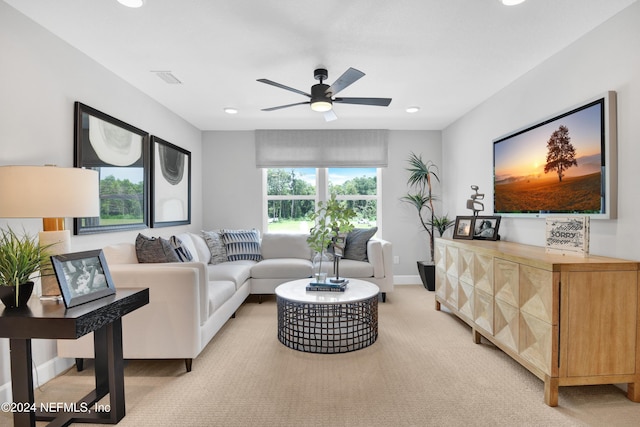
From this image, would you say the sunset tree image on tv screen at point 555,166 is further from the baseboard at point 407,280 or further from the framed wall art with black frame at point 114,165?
the framed wall art with black frame at point 114,165

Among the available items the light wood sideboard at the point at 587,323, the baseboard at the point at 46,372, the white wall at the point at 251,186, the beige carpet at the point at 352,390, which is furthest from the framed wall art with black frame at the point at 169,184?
the light wood sideboard at the point at 587,323

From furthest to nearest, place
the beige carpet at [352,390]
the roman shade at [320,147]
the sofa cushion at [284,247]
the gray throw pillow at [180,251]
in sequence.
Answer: the roman shade at [320,147] < the sofa cushion at [284,247] < the gray throw pillow at [180,251] < the beige carpet at [352,390]

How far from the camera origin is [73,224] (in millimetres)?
2627

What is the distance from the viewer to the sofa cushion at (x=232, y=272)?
360 cm

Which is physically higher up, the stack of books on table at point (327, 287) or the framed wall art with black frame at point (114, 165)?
the framed wall art with black frame at point (114, 165)

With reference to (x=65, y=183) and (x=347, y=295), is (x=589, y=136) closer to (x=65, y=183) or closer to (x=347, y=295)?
(x=347, y=295)

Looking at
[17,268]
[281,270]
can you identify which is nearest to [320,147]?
[281,270]

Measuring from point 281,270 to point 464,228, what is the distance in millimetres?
2119

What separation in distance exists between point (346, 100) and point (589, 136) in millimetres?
1772

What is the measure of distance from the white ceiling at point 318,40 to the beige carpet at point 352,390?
234cm

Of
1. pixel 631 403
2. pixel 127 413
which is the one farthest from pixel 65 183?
pixel 631 403

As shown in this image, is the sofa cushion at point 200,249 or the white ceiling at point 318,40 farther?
the sofa cushion at point 200,249

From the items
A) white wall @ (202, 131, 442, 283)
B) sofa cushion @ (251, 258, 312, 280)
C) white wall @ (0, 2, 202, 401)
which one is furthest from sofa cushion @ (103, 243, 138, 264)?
white wall @ (202, 131, 442, 283)

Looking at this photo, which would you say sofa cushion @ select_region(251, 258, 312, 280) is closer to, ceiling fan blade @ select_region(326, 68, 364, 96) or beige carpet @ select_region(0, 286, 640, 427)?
beige carpet @ select_region(0, 286, 640, 427)
